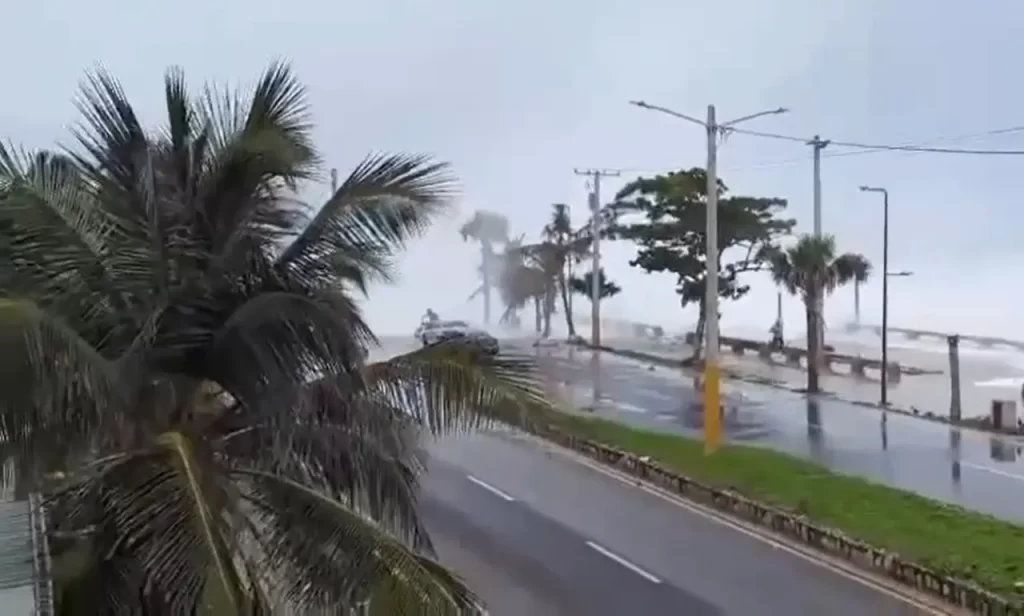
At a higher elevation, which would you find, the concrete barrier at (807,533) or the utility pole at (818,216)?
the utility pole at (818,216)

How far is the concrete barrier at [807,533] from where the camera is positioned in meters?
10.4

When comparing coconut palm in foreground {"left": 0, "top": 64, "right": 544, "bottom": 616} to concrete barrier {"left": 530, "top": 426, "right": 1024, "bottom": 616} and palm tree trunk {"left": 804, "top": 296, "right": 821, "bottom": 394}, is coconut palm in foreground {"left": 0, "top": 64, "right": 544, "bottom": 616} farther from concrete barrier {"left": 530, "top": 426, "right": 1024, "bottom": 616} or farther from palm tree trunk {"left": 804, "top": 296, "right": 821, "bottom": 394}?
palm tree trunk {"left": 804, "top": 296, "right": 821, "bottom": 394}

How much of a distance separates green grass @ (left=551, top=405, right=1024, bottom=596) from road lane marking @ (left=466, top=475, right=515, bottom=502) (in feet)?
4.53

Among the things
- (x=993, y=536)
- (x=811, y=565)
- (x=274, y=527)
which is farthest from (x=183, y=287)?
(x=993, y=536)

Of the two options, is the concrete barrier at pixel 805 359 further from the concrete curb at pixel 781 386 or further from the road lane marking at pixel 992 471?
the road lane marking at pixel 992 471

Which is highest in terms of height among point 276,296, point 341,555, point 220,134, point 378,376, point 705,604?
point 220,134

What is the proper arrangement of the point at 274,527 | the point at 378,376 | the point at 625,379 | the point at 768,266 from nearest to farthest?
the point at 274,527
the point at 378,376
the point at 625,379
the point at 768,266


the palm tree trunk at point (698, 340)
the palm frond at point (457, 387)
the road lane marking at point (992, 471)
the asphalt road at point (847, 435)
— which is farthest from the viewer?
the palm tree trunk at point (698, 340)

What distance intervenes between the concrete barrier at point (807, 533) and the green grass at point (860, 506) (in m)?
0.15

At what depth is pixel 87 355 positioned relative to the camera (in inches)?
216

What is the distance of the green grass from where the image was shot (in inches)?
445

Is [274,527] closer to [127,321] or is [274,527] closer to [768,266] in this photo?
[127,321]

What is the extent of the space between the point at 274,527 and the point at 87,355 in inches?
52.7

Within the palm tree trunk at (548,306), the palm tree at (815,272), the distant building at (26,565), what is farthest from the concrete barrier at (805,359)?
the distant building at (26,565)
